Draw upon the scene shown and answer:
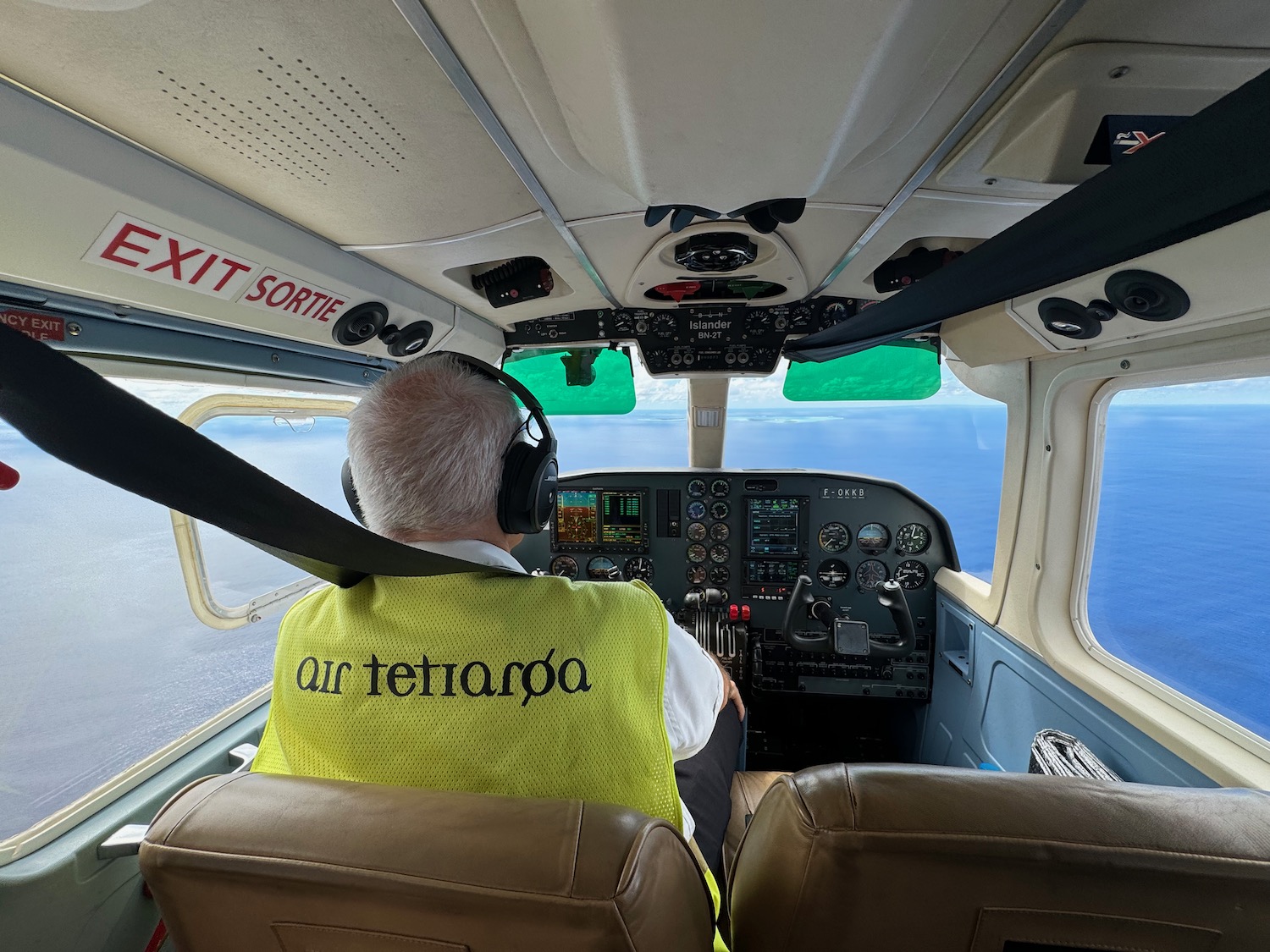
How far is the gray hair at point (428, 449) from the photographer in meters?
1.04

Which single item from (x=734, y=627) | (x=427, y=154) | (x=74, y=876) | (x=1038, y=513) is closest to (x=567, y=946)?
(x=427, y=154)

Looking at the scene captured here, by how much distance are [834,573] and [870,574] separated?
19 centimetres

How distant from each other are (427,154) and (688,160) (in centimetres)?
55

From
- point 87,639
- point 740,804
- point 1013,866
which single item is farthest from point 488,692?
point 740,804

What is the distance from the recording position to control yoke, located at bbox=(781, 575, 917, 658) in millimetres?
2613

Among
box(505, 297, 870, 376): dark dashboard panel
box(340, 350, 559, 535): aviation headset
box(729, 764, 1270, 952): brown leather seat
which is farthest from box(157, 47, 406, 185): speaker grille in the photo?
box(505, 297, 870, 376): dark dashboard panel

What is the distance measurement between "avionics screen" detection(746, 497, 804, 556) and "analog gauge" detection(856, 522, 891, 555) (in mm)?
321

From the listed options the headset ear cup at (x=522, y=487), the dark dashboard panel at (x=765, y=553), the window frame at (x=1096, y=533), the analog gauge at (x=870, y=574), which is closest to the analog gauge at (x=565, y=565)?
the dark dashboard panel at (x=765, y=553)

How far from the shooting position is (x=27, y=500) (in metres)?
1.34

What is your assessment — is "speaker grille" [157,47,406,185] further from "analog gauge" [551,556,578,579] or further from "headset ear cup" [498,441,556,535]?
"analog gauge" [551,556,578,579]

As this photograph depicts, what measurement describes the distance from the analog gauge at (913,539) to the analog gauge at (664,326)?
5.45 ft

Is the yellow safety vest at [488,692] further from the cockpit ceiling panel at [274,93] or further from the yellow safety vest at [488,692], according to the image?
the cockpit ceiling panel at [274,93]

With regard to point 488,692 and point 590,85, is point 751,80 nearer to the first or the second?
point 590,85

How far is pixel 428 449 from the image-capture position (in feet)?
3.39
